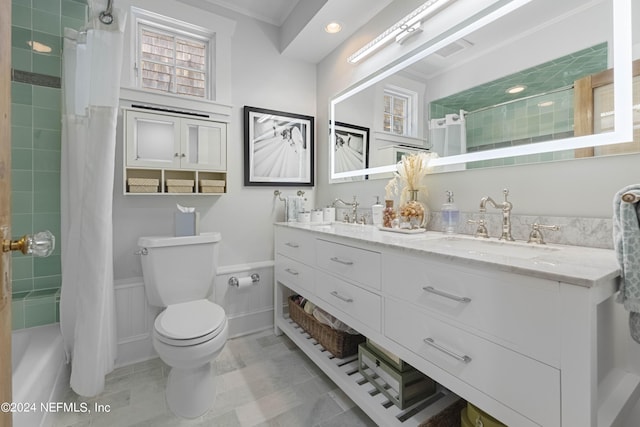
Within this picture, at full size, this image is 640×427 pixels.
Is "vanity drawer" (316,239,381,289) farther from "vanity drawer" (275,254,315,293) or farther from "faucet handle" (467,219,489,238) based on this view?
"faucet handle" (467,219,489,238)

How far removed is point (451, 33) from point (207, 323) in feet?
6.65

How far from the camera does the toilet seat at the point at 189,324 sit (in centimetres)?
140

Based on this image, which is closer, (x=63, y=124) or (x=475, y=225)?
(x=475, y=225)

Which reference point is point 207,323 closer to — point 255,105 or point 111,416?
point 111,416

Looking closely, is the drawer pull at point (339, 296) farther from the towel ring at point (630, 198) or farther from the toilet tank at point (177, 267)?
the towel ring at point (630, 198)

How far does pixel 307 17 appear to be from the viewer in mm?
2109

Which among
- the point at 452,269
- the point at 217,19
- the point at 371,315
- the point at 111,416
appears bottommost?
the point at 111,416

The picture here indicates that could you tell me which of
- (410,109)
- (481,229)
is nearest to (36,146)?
(410,109)

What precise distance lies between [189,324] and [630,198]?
1788 millimetres

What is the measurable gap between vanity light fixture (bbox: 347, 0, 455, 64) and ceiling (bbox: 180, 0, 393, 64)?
8.2 inches

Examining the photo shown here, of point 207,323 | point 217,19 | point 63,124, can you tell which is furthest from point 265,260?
point 217,19

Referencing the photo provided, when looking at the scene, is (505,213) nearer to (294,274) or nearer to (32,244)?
(294,274)

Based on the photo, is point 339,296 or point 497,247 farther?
point 339,296

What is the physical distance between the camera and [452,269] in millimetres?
940
